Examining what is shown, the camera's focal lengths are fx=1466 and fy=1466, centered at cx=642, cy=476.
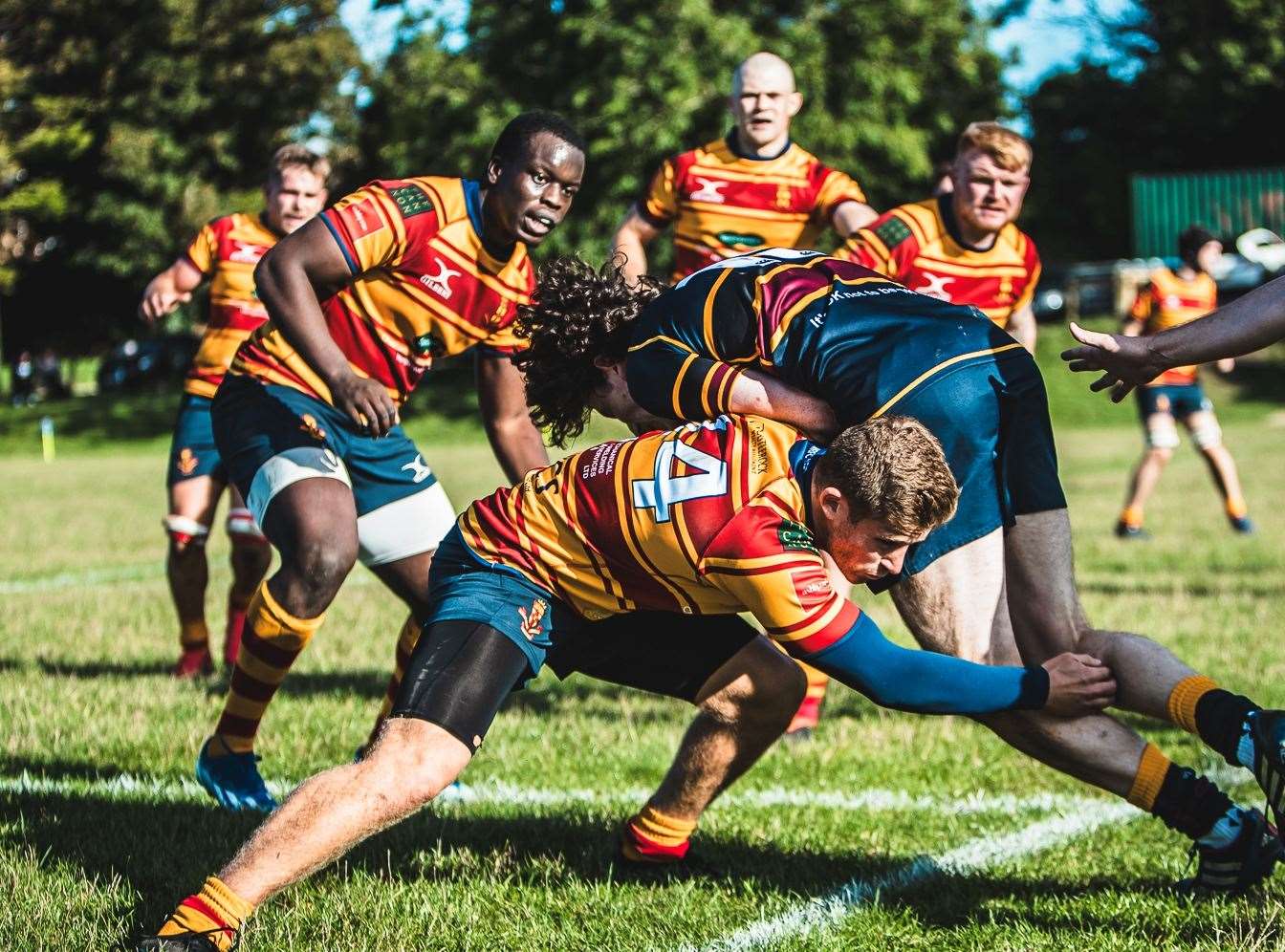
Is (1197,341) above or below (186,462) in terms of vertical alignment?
above

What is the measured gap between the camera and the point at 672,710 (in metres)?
6.52

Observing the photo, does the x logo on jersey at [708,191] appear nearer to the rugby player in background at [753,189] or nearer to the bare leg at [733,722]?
the rugby player in background at [753,189]

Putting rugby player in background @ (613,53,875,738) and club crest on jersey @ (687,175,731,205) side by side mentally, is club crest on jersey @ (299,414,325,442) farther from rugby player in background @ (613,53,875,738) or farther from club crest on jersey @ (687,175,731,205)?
club crest on jersey @ (687,175,731,205)

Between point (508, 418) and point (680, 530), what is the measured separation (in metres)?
1.99

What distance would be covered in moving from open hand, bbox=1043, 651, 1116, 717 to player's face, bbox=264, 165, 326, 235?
4674 millimetres

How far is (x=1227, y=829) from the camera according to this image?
3680 millimetres

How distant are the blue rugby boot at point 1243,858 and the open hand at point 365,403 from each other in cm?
259

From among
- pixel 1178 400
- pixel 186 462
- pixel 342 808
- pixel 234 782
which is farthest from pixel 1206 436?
pixel 342 808

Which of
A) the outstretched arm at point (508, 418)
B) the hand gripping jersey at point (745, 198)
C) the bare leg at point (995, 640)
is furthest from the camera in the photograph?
the hand gripping jersey at point (745, 198)

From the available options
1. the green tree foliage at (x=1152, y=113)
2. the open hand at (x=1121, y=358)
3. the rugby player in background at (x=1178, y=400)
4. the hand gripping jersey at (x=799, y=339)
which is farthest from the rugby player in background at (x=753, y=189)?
the green tree foliage at (x=1152, y=113)

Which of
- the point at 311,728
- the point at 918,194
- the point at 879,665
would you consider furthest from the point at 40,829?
the point at 918,194

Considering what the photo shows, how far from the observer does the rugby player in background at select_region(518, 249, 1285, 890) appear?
369 centimetres

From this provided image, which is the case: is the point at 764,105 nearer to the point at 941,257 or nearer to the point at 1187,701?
the point at 941,257

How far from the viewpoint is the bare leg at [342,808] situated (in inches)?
→ 129
